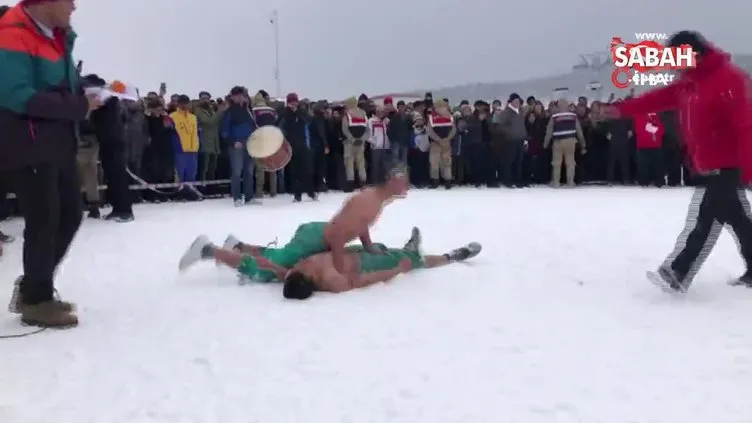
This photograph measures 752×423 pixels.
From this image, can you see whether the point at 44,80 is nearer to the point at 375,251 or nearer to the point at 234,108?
the point at 375,251

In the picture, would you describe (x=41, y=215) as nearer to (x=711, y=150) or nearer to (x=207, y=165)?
(x=711, y=150)

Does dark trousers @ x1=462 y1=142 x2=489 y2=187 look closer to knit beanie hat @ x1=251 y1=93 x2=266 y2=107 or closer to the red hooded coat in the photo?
knit beanie hat @ x1=251 y1=93 x2=266 y2=107

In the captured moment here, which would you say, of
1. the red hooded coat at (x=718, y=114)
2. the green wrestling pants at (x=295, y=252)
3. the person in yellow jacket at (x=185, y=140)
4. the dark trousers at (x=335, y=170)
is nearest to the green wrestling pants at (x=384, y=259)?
the green wrestling pants at (x=295, y=252)

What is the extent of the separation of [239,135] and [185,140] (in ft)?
4.38

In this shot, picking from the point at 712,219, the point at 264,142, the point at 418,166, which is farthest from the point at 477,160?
the point at 712,219

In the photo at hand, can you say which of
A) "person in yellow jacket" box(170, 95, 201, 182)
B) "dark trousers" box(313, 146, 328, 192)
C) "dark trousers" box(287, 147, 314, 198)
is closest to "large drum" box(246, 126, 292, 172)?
"dark trousers" box(287, 147, 314, 198)

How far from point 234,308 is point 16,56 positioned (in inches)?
69.8

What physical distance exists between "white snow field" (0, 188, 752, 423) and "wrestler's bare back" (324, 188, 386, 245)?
38 centimetres

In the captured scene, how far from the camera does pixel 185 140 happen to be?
11.9m

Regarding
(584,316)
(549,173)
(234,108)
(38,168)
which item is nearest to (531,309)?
(584,316)

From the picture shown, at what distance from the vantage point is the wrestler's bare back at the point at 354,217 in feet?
16.2

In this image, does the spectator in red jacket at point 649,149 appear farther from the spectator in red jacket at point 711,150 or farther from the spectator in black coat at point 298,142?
the spectator in red jacket at point 711,150

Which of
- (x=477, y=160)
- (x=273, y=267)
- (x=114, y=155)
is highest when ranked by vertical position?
(x=114, y=155)

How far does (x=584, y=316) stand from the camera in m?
4.21
